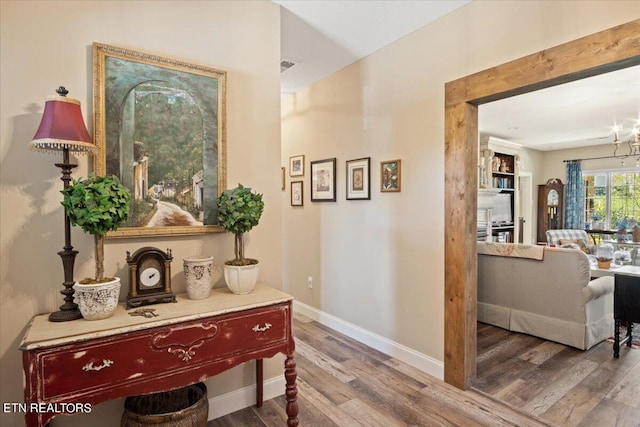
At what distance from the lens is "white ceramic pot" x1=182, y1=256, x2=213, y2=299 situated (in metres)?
1.81

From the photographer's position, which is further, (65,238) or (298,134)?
(298,134)

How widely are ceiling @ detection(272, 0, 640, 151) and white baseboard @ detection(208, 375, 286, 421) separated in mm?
2620

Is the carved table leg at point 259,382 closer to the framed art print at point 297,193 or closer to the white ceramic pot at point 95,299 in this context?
the white ceramic pot at point 95,299

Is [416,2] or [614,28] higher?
[416,2]

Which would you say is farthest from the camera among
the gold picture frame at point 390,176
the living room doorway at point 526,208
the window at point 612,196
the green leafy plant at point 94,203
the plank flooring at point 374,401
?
the living room doorway at point 526,208

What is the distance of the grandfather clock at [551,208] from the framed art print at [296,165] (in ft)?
20.6

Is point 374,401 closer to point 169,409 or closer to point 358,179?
point 169,409

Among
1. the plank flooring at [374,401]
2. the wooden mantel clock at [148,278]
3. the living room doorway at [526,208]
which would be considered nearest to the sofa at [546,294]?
the plank flooring at [374,401]

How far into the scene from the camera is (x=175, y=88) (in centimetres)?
199

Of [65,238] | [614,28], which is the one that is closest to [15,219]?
[65,238]

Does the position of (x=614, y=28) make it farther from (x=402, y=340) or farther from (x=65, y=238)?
(x=65, y=238)

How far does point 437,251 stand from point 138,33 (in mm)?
2419

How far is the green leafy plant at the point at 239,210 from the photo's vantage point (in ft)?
6.31

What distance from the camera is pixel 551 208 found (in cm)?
767
